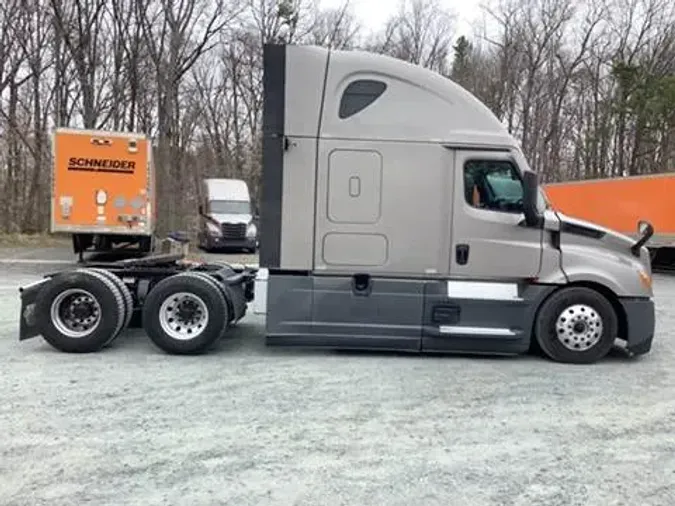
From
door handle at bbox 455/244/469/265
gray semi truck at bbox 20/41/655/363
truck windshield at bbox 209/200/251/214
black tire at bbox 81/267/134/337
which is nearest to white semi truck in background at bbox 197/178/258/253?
truck windshield at bbox 209/200/251/214

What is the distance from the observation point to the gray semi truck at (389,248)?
7668 millimetres

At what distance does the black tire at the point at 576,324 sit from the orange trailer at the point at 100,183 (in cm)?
1318

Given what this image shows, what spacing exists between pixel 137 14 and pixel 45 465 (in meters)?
30.1

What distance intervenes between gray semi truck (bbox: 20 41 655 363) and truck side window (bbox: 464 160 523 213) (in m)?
0.01

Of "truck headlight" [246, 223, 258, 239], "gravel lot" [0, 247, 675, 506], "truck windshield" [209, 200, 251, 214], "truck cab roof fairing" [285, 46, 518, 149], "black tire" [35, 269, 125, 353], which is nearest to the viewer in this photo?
"gravel lot" [0, 247, 675, 506]

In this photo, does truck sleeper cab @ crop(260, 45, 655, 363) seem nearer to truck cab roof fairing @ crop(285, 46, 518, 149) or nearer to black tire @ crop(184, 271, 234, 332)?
truck cab roof fairing @ crop(285, 46, 518, 149)

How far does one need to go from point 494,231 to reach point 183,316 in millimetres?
3659

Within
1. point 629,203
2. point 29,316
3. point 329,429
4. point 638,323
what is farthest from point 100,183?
Answer: point 629,203

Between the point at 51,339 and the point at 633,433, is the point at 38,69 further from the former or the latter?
the point at 633,433

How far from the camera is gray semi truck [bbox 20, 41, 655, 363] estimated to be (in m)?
7.67

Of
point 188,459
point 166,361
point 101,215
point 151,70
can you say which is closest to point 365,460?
point 188,459

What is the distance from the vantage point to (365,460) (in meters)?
4.63

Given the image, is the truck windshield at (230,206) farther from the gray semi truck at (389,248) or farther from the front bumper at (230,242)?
the gray semi truck at (389,248)

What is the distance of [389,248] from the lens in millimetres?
7762
